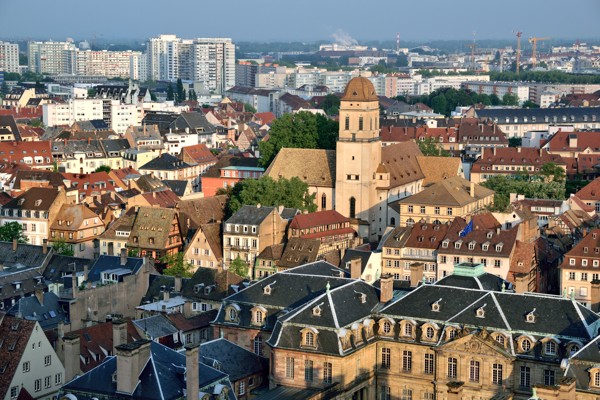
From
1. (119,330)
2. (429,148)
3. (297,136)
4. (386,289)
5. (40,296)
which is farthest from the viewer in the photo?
(429,148)

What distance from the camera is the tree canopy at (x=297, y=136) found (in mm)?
141375

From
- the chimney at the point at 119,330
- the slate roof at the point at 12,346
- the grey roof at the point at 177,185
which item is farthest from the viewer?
the grey roof at the point at 177,185

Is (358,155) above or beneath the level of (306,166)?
above

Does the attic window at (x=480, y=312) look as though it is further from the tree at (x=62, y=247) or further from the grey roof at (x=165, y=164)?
the grey roof at (x=165, y=164)

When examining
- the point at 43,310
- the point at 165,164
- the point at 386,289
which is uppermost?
the point at 165,164

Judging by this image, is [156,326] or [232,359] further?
[156,326]

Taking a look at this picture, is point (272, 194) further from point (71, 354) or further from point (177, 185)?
point (71, 354)

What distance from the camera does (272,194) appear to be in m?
119

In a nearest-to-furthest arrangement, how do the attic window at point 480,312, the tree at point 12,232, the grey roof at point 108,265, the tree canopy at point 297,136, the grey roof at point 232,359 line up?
the grey roof at point 232,359 → the attic window at point 480,312 → the grey roof at point 108,265 → the tree at point 12,232 → the tree canopy at point 297,136

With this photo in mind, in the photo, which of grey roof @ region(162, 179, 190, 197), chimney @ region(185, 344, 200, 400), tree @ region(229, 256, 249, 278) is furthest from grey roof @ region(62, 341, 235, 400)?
grey roof @ region(162, 179, 190, 197)

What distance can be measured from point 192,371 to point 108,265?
3414cm

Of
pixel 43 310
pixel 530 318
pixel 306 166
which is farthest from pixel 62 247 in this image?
pixel 530 318

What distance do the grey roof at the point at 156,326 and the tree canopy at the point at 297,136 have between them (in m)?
62.1

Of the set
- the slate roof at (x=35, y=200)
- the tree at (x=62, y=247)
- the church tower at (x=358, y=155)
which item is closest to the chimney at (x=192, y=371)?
the tree at (x=62, y=247)
